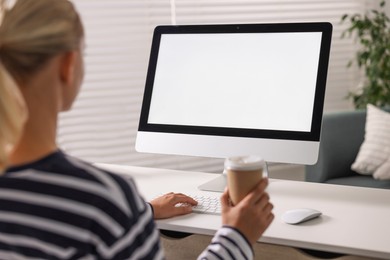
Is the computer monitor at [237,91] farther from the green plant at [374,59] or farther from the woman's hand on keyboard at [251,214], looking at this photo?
the green plant at [374,59]

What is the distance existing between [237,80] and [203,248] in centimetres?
53

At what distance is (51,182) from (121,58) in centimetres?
234

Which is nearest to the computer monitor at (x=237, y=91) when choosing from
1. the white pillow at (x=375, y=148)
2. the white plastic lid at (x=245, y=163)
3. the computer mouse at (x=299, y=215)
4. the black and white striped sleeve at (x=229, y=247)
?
the computer mouse at (x=299, y=215)

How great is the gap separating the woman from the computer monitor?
3.16ft

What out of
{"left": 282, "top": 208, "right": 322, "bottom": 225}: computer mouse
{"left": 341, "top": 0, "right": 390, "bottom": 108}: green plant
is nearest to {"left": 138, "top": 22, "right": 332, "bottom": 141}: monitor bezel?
{"left": 282, "top": 208, "right": 322, "bottom": 225}: computer mouse

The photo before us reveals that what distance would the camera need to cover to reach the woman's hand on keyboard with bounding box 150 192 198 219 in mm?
1574

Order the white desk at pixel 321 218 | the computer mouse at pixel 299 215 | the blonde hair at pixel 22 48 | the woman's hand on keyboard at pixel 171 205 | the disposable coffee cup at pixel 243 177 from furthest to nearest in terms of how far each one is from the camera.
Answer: the woman's hand on keyboard at pixel 171 205 < the computer mouse at pixel 299 215 < the white desk at pixel 321 218 < the disposable coffee cup at pixel 243 177 < the blonde hair at pixel 22 48

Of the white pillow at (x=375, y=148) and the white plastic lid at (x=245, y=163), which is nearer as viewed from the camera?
the white plastic lid at (x=245, y=163)

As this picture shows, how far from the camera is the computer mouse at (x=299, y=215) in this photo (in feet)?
4.83

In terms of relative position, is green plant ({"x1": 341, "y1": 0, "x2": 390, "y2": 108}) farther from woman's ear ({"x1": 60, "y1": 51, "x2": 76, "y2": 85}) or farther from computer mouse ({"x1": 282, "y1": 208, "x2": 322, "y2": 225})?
woman's ear ({"x1": 60, "y1": 51, "x2": 76, "y2": 85})

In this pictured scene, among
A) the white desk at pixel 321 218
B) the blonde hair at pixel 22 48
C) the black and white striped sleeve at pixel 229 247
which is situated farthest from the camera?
the white desk at pixel 321 218

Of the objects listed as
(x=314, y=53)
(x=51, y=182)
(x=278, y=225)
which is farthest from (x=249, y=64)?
(x=51, y=182)

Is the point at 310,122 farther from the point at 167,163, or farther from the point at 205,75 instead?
the point at 167,163

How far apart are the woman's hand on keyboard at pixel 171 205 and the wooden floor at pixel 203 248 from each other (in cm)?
13
